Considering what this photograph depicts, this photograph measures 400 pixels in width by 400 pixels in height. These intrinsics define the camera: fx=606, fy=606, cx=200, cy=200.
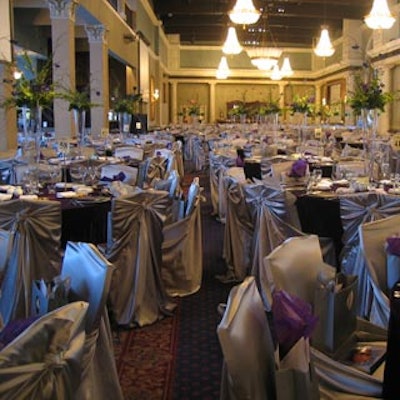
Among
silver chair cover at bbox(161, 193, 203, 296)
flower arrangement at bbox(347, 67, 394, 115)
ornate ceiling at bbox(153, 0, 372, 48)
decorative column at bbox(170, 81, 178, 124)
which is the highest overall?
ornate ceiling at bbox(153, 0, 372, 48)

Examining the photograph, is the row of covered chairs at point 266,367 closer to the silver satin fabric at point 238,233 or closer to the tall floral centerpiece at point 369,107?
the silver satin fabric at point 238,233

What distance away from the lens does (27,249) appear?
3260 millimetres

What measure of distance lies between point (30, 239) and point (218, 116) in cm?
2954

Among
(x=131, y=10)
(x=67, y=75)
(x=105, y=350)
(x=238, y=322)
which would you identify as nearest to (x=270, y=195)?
(x=105, y=350)

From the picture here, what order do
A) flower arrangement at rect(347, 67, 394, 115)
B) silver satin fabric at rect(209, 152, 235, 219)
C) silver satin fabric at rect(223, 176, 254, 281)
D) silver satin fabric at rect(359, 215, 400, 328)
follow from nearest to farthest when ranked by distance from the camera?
1. silver satin fabric at rect(359, 215, 400, 328)
2. silver satin fabric at rect(223, 176, 254, 281)
3. flower arrangement at rect(347, 67, 394, 115)
4. silver satin fabric at rect(209, 152, 235, 219)

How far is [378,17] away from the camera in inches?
376

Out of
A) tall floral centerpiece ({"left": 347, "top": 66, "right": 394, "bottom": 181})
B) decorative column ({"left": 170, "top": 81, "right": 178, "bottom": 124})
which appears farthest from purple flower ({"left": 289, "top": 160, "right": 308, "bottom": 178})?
decorative column ({"left": 170, "top": 81, "right": 178, "bottom": 124})

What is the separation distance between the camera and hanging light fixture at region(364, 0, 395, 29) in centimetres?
888

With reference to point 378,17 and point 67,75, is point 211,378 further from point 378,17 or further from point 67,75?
point 67,75

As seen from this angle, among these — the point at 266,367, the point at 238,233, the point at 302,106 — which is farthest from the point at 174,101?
the point at 266,367

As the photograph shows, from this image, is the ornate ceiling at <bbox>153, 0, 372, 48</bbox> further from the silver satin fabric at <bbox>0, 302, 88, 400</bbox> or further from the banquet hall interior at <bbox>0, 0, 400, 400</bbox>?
the silver satin fabric at <bbox>0, 302, 88, 400</bbox>

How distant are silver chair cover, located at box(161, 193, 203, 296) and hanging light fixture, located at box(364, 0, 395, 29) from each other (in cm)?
586

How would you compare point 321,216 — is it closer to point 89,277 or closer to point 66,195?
point 66,195

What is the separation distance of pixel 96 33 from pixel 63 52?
10.1ft
